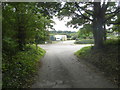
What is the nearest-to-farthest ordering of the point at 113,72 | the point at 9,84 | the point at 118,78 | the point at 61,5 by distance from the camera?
1. the point at 9,84
2. the point at 118,78
3. the point at 113,72
4. the point at 61,5

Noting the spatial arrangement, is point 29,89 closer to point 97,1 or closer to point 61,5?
point 61,5

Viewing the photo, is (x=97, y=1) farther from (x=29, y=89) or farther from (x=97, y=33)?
(x=29, y=89)

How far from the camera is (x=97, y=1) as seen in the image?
30.2 feet

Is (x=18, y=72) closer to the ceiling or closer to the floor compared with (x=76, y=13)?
closer to the floor

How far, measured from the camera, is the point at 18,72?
16.4ft

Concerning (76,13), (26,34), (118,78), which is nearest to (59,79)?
(118,78)

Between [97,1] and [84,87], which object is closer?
[84,87]

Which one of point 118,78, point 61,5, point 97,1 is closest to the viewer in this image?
point 118,78

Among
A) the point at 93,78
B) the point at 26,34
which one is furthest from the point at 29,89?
the point at 26,34

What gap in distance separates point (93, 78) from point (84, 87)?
104 cm

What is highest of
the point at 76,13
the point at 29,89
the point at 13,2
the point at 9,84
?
the point at 76,13

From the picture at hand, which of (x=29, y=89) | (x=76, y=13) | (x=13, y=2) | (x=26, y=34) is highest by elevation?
(x=76, y=13)

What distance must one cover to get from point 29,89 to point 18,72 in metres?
1.27

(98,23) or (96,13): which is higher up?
(96,13)
